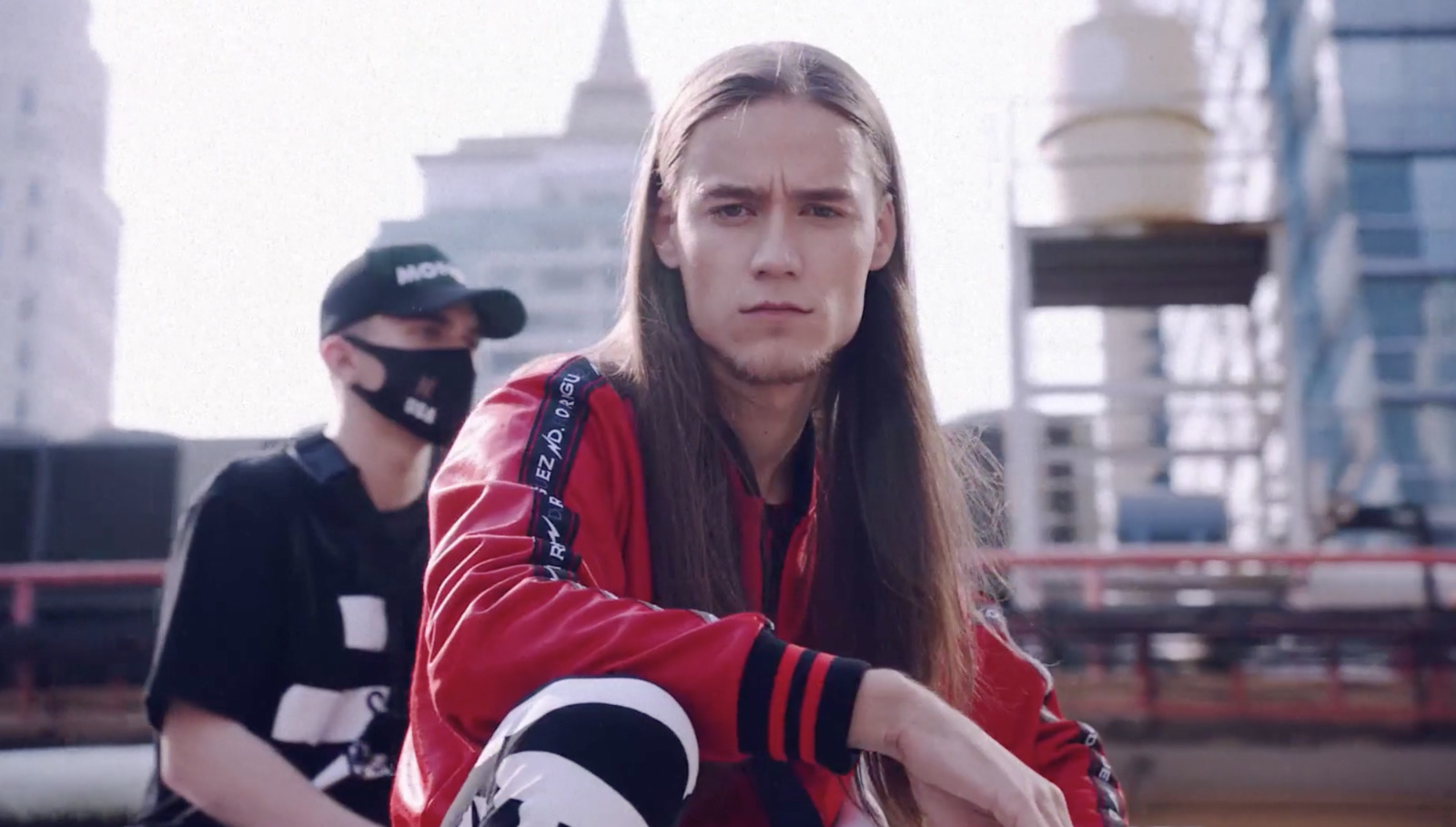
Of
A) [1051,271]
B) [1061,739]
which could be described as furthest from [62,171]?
[1061,739]

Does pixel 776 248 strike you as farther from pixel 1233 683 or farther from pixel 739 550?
pixel 1233 683

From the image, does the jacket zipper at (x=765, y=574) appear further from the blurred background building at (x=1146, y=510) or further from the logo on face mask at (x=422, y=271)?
the logo on face mask at (x=422, y=271)

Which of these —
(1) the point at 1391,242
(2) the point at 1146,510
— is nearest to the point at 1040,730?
(2) the point at 1146,510

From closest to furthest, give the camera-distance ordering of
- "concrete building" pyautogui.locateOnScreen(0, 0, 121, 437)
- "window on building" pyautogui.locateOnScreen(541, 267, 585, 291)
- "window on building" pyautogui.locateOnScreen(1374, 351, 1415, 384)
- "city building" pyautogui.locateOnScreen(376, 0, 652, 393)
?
1. "city building" pyautogui.locateOnScreen(376, 0, 652, 393)
2. "window on building" pyautogui.locateOnScreen(1374, 351, 1415, 384)
3. "concrete building" pyautogui.locateOnScreen(0, 0, 121, 437)
4. "window on building" pyautogui.locateOnScreen(541, 267, 585, 291)

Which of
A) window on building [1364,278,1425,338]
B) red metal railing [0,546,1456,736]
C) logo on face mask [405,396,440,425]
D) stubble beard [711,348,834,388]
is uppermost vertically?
window on building [1364,278,1425,338]

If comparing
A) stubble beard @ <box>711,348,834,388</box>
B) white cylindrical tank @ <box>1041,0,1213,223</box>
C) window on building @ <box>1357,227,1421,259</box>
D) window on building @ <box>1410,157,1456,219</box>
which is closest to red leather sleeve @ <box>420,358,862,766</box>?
stubble beard @ <box>711,348,834,388</box>

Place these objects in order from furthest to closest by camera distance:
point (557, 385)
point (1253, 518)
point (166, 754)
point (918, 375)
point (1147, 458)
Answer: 1. point (1253, 518)
2. point (1147, 458)
3. point (166, 754)
4. point (918, 375)
5. point (557, 385)

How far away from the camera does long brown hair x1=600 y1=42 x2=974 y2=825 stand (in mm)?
1474

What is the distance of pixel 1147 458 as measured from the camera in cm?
991

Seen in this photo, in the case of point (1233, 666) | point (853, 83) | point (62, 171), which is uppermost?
point (62, 171)

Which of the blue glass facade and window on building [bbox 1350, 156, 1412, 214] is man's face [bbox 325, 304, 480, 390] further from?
window on building [bbox 1350, 156, 1412, 214]

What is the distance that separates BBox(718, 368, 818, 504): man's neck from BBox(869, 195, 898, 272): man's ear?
0.63ft

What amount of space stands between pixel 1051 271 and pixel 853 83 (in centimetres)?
917

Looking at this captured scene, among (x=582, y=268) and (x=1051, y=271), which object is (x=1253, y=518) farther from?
(x=582, y=268)
